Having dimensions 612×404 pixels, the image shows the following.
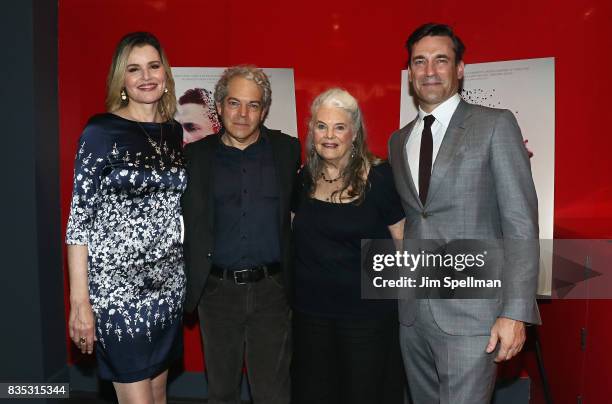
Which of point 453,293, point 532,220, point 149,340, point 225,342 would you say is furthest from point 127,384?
point 532,220

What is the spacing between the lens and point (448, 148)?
2135mm

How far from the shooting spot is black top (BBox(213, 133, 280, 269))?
250 centimetres

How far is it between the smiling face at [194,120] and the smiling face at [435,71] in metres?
1.69

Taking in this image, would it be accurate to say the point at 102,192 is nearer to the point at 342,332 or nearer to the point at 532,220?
the point at 342,332

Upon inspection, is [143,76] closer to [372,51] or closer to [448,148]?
[448,148]

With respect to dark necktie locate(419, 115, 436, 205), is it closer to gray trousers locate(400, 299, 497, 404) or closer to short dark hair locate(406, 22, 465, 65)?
short dark hair locate(406, 22, 465, 65)

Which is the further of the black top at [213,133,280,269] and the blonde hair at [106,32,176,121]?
the black top at [213,133,280,269]

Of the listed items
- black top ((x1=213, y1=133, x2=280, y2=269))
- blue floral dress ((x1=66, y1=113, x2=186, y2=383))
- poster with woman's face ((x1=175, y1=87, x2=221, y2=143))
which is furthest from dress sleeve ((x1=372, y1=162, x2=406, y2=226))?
poster with woman's face ((x1=175, y1=87, x2=221, y2=143))

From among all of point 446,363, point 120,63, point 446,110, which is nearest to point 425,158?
point 446,110

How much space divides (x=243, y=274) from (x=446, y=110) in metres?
1.22

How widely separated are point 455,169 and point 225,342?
1.40 meters

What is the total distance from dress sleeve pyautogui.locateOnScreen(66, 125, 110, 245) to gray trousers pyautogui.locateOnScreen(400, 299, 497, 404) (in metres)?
1.48

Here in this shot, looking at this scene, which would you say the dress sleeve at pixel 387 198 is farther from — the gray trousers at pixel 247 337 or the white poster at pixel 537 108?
the white poster at pixel 537 108

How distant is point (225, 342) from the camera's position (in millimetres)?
2553
